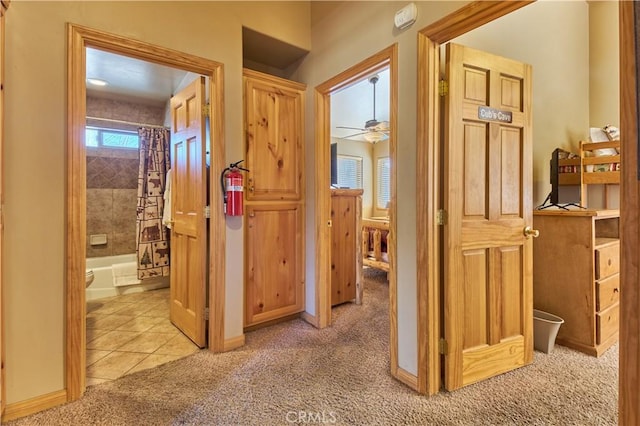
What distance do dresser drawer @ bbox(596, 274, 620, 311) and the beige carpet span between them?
0.36 meters

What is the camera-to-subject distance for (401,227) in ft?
6.19

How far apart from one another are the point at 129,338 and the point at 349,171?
508 cm

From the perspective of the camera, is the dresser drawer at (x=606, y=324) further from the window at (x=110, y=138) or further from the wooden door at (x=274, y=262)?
the window at (x=110, y=138)

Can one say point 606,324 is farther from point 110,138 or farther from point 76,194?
point 110,138

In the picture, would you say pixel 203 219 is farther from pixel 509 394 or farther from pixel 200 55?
pixel 509 394

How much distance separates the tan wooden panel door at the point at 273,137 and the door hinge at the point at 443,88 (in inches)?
A: 52.9

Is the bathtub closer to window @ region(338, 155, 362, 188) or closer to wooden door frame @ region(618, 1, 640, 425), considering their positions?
window @ region(338, 155, 362, 188)

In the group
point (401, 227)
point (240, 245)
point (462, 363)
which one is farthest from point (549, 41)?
point (240, 245)

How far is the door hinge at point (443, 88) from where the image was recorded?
1.77 m

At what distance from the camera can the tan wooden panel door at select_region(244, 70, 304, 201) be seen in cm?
254

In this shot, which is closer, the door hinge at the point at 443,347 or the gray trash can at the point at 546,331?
the door hinge at the point at 443,347

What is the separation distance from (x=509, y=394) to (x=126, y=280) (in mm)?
4087

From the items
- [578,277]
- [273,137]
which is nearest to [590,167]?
[578,277]

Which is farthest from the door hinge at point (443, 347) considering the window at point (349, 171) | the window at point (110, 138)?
the window at point (349, 171)
